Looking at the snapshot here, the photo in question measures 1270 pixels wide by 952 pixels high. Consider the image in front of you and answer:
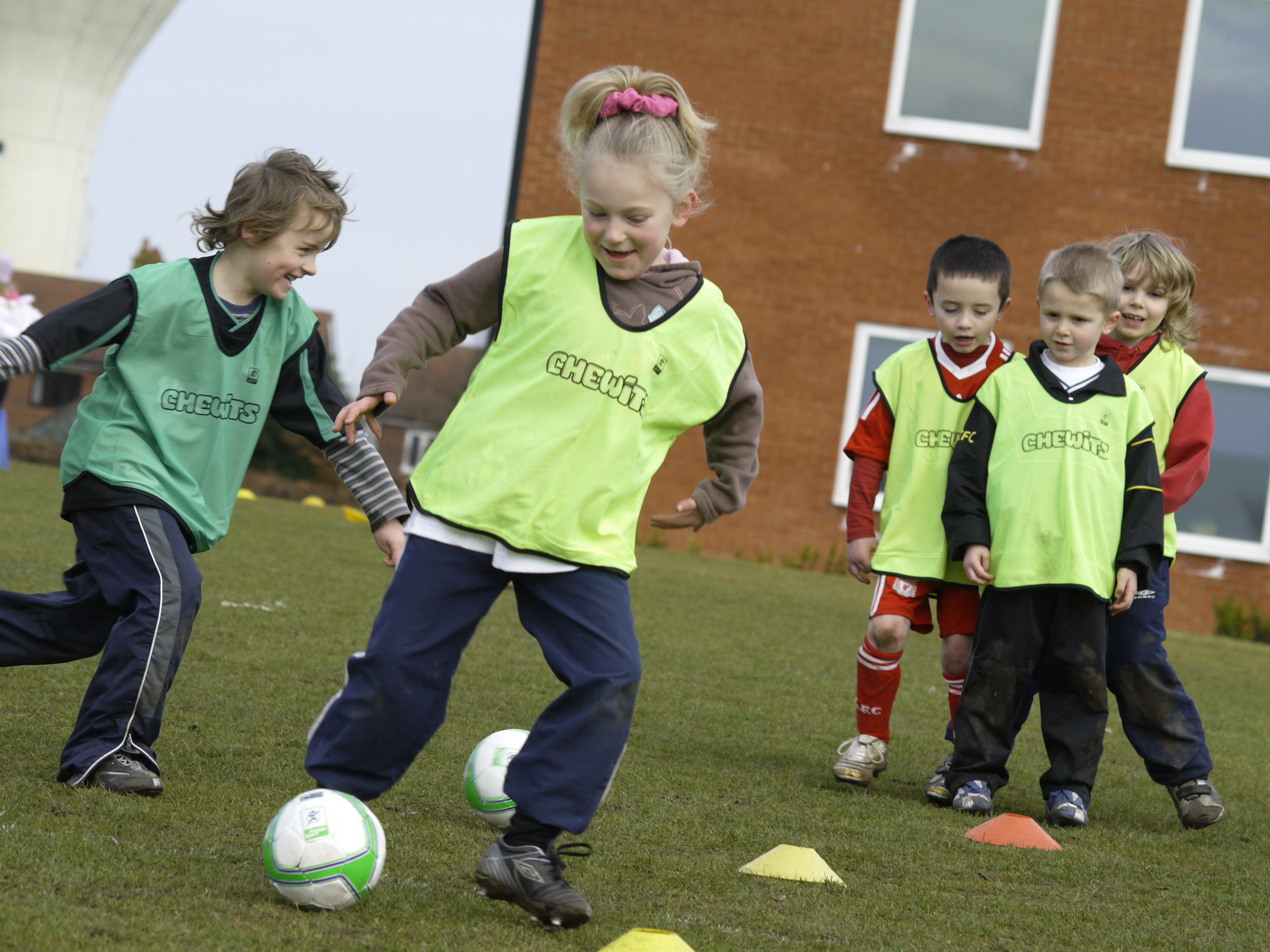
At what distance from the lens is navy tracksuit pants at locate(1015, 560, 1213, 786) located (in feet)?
14.1

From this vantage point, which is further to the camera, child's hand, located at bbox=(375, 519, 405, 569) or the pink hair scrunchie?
child's hand, located at bbox=(375, 519, 405, 569)

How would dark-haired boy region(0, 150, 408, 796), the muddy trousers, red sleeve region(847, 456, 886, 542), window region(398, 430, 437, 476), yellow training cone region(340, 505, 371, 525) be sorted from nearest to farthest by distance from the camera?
dark-haired boy region(0, 150, 408, 796) < the muddy trousers < red sleeve region(847, 456, 886, 542) < yellow training cone region(340, 505, 371, 525) < window region(398, 430, 437, 476)

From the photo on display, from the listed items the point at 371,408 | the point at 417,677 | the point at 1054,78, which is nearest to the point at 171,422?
the point at 371,408

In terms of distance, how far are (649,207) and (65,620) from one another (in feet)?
6.21

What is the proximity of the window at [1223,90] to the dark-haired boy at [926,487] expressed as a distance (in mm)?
10302

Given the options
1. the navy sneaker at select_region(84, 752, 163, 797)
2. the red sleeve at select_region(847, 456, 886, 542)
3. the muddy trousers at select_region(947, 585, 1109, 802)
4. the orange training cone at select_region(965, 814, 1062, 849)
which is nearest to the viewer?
the navy sneaker at select_region(84, 752, 163, 797)

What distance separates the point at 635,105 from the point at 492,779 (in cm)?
162

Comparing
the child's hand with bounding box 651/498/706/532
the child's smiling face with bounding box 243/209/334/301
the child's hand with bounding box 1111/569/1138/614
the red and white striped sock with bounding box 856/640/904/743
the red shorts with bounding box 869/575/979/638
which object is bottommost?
the red and white striped sock with bounding box 856/640/904/743

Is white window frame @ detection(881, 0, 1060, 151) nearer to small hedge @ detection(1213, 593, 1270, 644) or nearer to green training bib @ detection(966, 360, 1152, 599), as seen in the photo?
small hedge @ detection(1213, 593, 1270, 644)

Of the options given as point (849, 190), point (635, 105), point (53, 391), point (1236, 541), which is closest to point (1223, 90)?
point (849, 190)

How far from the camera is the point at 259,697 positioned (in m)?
4.52

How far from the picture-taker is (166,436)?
11.5 ft

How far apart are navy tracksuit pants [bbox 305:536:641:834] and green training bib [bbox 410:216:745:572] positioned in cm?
10

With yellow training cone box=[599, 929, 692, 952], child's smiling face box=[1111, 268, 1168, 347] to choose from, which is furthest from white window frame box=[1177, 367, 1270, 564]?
yellow training cone box=[599, 929, 692, 952]
